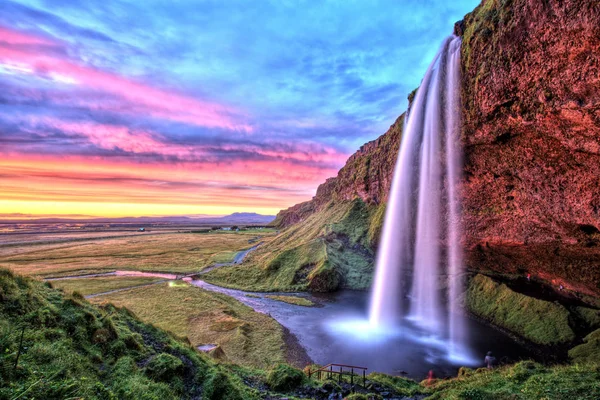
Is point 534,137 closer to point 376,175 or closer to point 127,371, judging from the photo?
point 127,371

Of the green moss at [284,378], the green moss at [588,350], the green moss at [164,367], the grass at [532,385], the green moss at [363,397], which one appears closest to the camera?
the grass at [532,385]

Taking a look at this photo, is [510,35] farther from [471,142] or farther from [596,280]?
[596,280]

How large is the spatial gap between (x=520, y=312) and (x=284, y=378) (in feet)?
91.9

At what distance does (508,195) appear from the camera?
27.8 meters

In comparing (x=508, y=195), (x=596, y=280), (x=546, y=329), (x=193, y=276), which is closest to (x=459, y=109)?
(x=508, y=195)

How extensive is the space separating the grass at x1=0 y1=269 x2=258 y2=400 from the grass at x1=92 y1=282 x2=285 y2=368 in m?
5.27

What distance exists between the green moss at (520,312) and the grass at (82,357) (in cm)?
2844

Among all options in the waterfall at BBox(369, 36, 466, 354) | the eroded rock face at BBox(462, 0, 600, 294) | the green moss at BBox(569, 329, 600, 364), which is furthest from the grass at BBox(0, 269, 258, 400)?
the eroded rock face at BBox(462, 0, 600, 294)

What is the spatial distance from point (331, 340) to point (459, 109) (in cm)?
2681

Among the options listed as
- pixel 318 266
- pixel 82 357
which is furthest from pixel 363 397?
pixel 318 266

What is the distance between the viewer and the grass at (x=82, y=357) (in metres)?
8.23

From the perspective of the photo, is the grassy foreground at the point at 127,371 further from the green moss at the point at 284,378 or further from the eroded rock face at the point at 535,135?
the eroded rock face at the point at 535,135

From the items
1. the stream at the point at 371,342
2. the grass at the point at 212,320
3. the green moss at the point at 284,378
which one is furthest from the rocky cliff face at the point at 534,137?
the grass at the point at 212,320

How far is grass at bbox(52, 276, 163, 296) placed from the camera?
1921 inches
